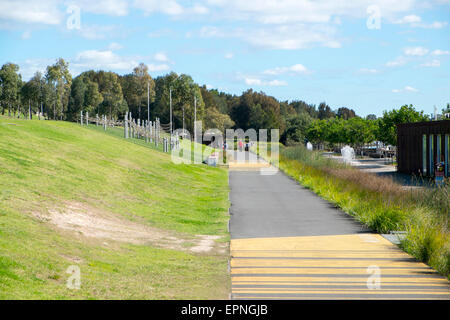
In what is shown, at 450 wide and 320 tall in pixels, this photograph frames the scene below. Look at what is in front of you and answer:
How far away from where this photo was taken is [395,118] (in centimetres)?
5334

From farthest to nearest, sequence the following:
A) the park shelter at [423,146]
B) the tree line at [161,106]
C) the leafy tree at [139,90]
→ 1. the leafy tree at [139,90]
2. the tree line at [161,106]
3. the park shelter at [423,146]

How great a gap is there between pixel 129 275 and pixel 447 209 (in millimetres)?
8047

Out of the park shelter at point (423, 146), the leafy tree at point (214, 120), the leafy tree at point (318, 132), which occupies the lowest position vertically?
the park shelter at point (423, 146)

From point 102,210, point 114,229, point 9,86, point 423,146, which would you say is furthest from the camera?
point 9,86

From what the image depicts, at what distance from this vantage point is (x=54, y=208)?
13219 millimetres

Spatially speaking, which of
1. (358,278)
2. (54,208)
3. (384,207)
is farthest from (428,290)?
(54,208)

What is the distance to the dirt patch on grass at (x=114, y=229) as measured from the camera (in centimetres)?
1231

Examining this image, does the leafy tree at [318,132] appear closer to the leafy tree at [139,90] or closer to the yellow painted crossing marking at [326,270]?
the leafy tree at [139,90]

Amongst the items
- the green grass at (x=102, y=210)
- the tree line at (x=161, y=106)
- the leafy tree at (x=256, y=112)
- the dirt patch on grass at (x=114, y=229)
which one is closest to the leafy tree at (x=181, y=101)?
the tree line at (x=161, y=106)

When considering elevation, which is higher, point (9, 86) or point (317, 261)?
point (9, 86)

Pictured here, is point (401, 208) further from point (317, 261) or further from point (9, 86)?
point (9, 86)

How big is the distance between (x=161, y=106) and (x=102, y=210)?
89.1 meters
